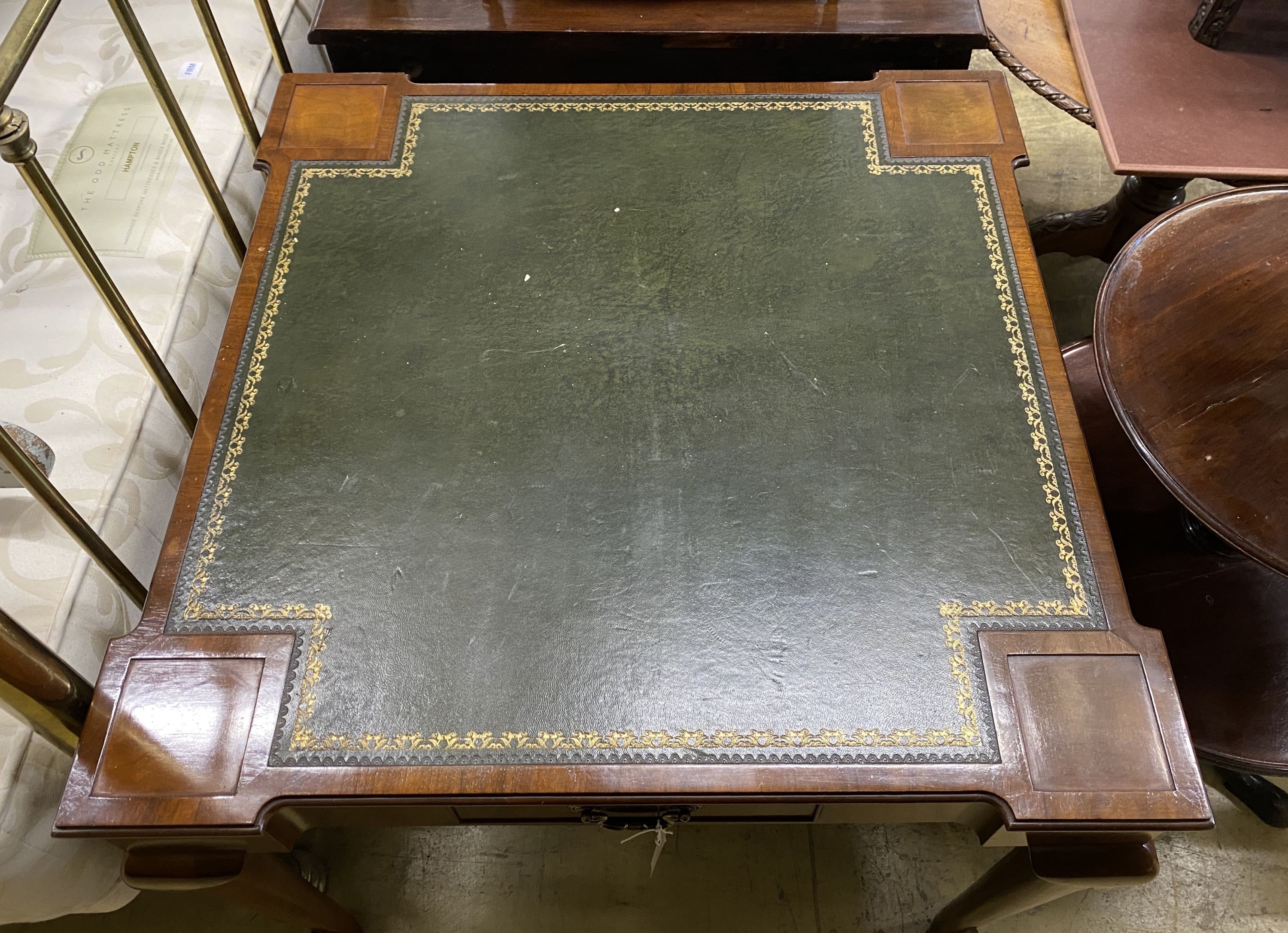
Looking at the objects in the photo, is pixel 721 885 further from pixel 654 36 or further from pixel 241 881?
pixel 654 36

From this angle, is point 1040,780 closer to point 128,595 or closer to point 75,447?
point 128,595

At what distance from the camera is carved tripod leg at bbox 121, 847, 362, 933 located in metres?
0.98

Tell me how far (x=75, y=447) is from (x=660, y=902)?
1151mm

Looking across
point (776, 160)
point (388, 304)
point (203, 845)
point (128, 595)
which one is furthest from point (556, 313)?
point (203, 845)

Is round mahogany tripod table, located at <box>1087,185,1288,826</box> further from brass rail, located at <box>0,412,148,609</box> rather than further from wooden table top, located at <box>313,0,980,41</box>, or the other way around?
brass rail, located at <box>0,412,148,609</box>

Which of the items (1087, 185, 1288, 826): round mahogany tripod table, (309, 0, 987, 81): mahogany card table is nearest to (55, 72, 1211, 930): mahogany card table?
(1087, 185, 1288, 826): round mahogany tripod table

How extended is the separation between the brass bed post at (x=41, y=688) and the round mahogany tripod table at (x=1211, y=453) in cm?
125

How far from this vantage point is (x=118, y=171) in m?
1.53

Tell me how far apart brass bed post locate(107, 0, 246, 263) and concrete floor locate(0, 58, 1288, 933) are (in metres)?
1.04

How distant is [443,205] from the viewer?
4.57ft

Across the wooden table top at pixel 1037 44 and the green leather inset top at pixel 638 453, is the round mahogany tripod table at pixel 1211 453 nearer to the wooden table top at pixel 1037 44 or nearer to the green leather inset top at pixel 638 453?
the green leather inset top at pixel 638 453

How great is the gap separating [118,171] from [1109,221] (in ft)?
6.55

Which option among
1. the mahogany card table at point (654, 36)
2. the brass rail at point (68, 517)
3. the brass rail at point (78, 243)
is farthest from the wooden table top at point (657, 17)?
the brass rail at point (68, 517)

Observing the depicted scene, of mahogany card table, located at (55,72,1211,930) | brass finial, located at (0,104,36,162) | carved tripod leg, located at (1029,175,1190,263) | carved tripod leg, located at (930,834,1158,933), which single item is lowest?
carved tripod leg, located at (1029,175,1190,263)
